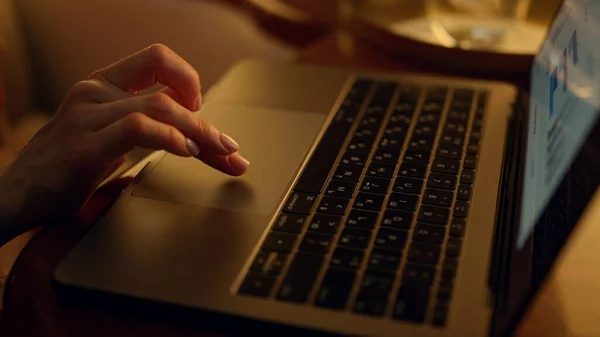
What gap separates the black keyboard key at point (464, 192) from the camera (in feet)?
1.68

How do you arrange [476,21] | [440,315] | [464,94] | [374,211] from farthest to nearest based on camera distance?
[476,21]
[464,94]
[374,211]
[440,315]

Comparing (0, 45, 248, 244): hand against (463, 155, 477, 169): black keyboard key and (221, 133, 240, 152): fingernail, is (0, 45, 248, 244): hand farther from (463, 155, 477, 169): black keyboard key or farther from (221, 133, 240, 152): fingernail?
(463, 155, 477, 169): black keyboard key

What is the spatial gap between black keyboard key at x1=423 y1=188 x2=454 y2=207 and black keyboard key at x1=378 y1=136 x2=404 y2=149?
0.28 feet

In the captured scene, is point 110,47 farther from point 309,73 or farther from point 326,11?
point 309,73

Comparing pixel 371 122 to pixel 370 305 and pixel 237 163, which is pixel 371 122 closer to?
pixel 237 163

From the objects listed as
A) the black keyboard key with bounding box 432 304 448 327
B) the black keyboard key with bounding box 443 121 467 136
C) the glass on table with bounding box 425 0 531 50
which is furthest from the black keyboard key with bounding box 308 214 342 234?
the glass on table with bounding box 425 0 531 50

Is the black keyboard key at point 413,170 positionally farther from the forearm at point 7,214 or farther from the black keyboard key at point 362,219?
the forearm at point 7,214

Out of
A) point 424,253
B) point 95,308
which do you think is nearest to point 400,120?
point 424,253

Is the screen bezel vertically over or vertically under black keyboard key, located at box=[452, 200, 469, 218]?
over

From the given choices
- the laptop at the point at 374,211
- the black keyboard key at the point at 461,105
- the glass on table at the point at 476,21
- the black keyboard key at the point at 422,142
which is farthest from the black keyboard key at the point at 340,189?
the glass on table at the point at 476,21

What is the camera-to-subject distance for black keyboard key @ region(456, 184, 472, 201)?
512 mm

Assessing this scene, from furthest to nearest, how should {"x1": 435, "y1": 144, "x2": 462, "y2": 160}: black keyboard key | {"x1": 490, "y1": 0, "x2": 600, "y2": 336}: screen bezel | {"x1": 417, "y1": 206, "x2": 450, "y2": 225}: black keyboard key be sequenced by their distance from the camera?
{"x1": 435, "y1": 144, "x2": 462, "y2": 160}: black keyboard key
{"x1": 417, "y1": 206, "x2": 450, "y2": 225}: black keyboard key
{"x1": 490, "y1": 0, "x2": 600, "y2": 336}: screen bezel

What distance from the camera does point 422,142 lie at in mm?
605

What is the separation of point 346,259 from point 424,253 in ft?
0.18
